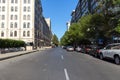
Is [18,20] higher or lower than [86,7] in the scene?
lower

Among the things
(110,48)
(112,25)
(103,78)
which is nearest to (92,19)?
(112,25)

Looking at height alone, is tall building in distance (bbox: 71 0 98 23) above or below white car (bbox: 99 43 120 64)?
above

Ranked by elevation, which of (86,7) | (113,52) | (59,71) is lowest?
(59,71)

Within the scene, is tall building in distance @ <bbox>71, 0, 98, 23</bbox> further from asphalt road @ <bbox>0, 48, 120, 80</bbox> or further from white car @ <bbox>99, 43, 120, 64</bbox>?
asphalt road @ <bbox>0, 48, 120, 80</bbox>

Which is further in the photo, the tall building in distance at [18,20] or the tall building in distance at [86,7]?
the tall building in distance at [18,20]

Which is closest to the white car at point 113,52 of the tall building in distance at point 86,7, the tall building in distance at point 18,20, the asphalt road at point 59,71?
the asphalt road at point 59,71

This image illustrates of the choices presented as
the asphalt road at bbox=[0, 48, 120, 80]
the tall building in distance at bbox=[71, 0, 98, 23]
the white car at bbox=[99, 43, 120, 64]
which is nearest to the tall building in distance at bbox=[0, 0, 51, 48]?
the tall building in distance at bbox=[71, 0, 98, 23]

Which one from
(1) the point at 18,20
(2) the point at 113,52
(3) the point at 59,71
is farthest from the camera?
(1) the point at 18,20

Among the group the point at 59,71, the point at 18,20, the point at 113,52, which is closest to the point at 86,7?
the point at 18,20

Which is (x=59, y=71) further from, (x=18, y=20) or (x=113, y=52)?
(x=18, y=20)

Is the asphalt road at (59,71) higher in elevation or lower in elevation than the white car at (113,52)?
lower

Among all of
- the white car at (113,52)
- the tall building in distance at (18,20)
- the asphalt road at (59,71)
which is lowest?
the asphalt road at (59,71)

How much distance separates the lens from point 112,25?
111ft

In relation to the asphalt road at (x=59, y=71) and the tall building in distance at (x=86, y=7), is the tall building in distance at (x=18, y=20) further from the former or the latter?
the asphalt road at (x=59, y=71)
